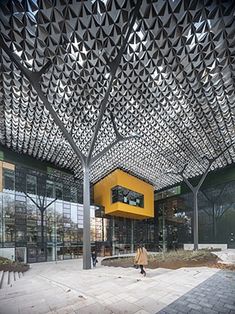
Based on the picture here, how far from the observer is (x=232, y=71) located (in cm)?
1627

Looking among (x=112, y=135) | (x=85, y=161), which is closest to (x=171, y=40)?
(x=85, y=161)

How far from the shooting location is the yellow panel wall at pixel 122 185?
36.2 m

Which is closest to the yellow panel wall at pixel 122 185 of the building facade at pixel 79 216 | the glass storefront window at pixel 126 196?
the building facade at pixel 79 216

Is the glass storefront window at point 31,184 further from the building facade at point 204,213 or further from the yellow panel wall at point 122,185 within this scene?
the building facade at point 204,213

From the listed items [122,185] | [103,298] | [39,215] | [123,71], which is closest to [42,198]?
[39,215]

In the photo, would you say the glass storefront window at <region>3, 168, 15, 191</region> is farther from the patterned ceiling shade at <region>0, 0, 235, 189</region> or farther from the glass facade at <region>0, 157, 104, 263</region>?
the patterned ceiling shade at <region>0, 0, 235, 189</region>

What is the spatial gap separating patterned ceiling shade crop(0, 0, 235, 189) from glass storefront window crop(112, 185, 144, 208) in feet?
29.5

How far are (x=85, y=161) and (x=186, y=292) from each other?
13268 millimetres

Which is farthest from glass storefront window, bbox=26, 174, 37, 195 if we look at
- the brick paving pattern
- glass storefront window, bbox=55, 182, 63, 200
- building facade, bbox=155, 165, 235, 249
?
building facade, bbox=155, 165, 235, 249

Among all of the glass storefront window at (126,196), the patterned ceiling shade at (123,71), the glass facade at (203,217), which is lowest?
the glass facade at (203,217)

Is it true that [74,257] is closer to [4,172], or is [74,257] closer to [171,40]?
[4,172]

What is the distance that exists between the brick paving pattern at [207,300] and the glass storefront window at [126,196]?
25.2 m

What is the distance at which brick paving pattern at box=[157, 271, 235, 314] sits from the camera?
6.99 metres

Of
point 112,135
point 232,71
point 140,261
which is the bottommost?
point 140,261
